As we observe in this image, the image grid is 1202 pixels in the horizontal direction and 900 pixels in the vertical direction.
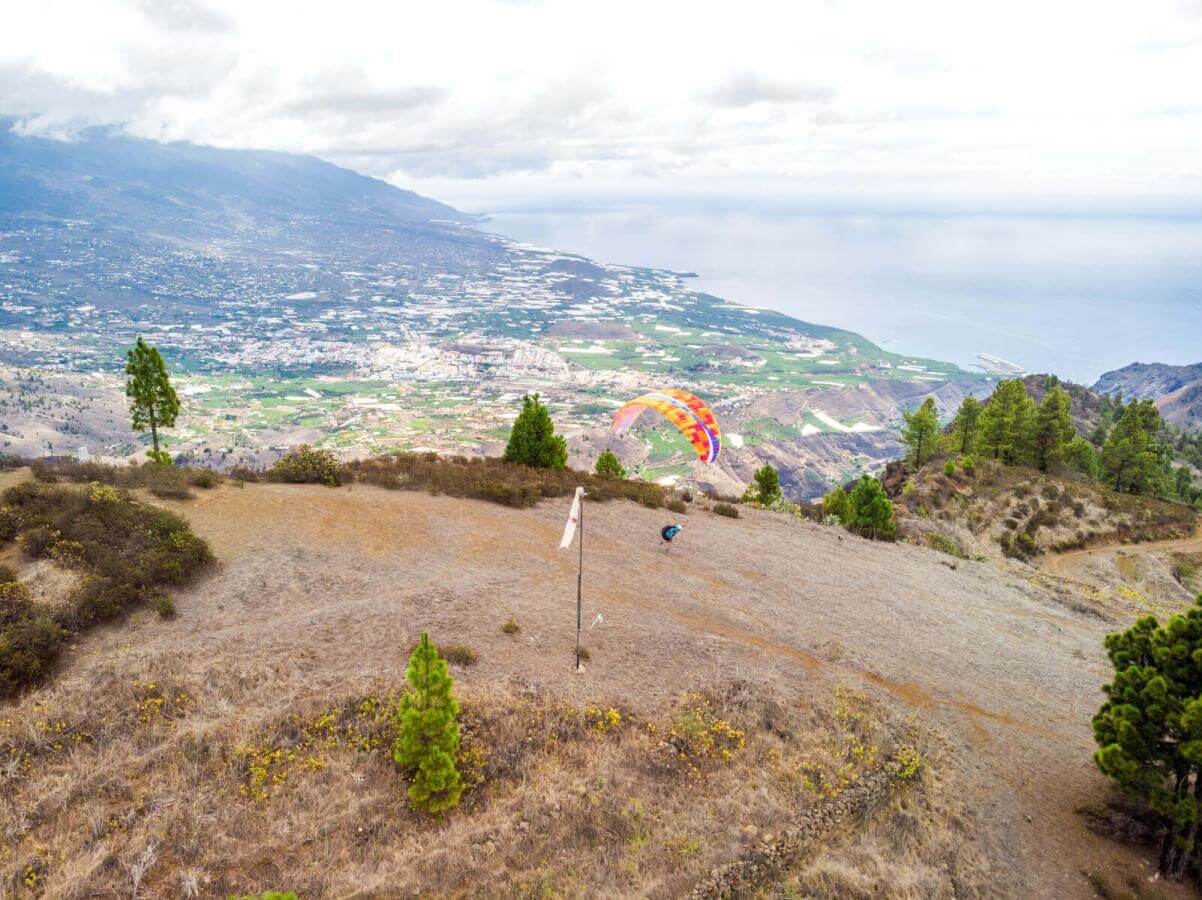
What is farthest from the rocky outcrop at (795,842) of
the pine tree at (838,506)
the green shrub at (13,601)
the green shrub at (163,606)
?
the pine tree at (838,506)

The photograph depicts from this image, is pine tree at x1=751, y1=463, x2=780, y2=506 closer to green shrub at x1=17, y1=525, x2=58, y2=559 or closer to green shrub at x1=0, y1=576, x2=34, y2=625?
green shrub at x1=17, y1=525, x2=58, y2=559

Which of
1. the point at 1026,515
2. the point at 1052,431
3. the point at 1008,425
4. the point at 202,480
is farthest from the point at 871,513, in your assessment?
the point at 202,480

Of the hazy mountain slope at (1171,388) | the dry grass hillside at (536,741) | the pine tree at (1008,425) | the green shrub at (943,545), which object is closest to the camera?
the dry grass hillside at (536,741)

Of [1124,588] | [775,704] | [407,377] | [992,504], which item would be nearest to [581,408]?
[407,377]

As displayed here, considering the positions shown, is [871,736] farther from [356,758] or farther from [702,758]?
[356,758]

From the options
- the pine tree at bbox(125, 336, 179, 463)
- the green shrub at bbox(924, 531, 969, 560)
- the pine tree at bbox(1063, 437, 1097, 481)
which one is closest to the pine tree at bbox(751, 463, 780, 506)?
the green shrub at bbox(924, 531, 969, 560)

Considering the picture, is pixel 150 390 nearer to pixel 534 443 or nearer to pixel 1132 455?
pixel 534 443

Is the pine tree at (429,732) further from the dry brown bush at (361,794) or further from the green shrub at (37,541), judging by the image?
the green shrub at (37,541)
